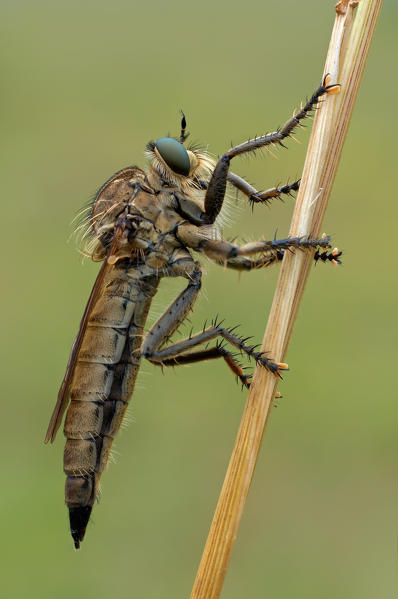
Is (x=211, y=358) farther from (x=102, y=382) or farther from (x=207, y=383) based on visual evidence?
(x=207, y=383)

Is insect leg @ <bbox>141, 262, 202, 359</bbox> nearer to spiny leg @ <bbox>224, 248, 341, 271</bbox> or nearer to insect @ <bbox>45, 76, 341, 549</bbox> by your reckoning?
insect @ <bbox>45, 76, 341, 549</bbox>

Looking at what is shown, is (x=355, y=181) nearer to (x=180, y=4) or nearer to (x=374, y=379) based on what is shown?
(x=374, y=379)

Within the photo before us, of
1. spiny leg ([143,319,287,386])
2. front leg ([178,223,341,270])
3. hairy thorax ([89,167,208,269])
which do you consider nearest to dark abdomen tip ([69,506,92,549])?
spiny leg ([143,319,287,386])

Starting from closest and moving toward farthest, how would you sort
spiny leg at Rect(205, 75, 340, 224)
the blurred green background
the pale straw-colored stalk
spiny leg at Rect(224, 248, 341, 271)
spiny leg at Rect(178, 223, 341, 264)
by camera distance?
the pale straw-colored stalk < spiny leg at Rect(178, 223, 341, 264) < spiny leg at Rect(224, 248, 341, 271) < spiny leg at Rect(205, 75, 340, 224) < the blurred green background

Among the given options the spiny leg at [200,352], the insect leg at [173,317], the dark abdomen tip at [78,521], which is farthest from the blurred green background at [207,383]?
the dark abdomen tip at [78,521]

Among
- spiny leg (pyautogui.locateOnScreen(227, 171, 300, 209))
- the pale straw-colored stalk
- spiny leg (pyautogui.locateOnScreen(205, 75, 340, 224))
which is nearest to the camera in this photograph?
the pale straw-colored stalk

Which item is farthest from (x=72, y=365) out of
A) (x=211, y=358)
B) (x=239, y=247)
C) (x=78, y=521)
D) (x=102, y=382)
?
(x=239, y=247)

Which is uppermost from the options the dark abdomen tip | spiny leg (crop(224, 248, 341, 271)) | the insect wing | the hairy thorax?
the hairy thorax
